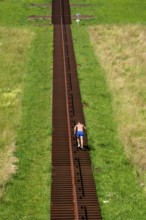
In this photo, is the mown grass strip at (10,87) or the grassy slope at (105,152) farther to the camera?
the mown grass strip at (10,87)

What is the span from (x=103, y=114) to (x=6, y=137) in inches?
261

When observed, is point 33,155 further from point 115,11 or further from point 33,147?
point 115,11

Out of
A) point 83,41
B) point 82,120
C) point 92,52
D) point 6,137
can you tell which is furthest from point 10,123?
point 83,41

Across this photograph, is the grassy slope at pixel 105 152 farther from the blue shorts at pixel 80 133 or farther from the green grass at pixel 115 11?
the green grass at pixel 115 11

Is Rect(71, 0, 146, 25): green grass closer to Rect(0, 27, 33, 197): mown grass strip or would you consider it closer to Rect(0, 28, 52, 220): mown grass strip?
Rect(0, 27, 33, 197): mown grass strip

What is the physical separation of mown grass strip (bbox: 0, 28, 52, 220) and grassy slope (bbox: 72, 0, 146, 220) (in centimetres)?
247

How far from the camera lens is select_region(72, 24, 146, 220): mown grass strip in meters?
17.6

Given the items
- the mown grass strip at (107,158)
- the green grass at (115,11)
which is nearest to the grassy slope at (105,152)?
the mown grass strip at (107,158)

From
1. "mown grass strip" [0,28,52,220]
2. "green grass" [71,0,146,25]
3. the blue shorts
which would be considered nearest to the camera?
"mown grass strip" [0,28,52,220]

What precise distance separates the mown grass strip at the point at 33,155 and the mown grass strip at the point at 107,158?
8.07ft

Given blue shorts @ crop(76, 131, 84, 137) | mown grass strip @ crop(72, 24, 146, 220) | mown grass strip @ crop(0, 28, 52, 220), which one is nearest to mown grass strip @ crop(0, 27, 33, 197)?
mown grass strip @ crop(0, 28, 52, 220)

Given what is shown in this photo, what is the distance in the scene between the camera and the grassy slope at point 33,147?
690 inches

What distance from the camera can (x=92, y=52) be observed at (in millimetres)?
37844

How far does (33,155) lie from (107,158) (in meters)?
3.88
